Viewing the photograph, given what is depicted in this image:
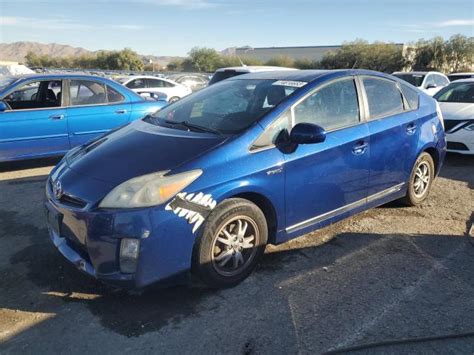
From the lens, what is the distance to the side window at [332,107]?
3859 millimetres

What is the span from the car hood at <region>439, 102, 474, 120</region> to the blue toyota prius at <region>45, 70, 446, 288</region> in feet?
11.8

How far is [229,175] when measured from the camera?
3252mm

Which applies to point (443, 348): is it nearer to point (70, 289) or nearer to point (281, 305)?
point (281, 305)

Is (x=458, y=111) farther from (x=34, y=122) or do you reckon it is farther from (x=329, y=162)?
(x=34, y=122)

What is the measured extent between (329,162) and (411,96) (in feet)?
6.01

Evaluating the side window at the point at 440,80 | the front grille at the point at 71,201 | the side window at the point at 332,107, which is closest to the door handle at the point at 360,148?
the side window at the point at 332,107

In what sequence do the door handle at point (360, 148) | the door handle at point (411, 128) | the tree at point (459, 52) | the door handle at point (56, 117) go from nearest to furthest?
the door handle at point (360, 148), the door handle at point (411, 128), the door handle at point (56, 117), the tree at point (459, 52)

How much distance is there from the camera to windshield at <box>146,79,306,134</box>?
148 inches

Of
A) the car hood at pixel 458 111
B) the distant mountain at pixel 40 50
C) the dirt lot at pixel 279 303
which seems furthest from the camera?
the distant mountain at pixel 40 50

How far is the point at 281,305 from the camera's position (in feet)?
10.6

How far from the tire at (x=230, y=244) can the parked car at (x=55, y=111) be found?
4575 mm

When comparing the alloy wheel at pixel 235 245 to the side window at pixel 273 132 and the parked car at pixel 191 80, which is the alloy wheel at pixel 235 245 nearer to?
the side window at pixel 273 132

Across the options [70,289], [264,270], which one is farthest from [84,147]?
A: [264,270]

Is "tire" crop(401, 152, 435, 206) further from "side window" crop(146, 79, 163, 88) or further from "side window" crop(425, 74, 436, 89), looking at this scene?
"side window" crop(146, 79, 163, 88)
